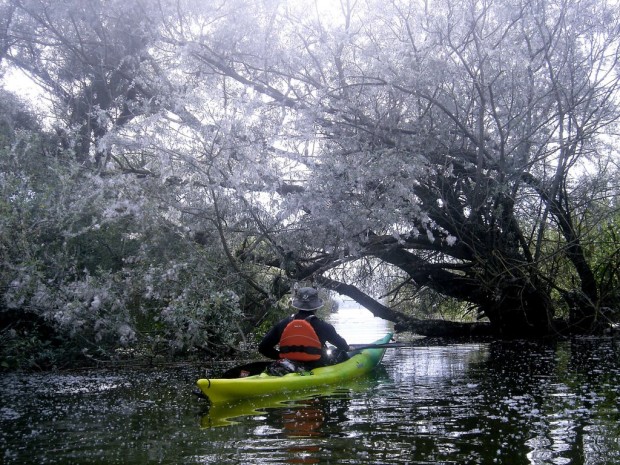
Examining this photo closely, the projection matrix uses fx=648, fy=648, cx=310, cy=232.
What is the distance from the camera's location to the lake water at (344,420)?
4.62 metres

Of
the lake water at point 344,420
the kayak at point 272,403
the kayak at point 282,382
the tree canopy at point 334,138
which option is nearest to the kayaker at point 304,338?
the kayak at point 282,382

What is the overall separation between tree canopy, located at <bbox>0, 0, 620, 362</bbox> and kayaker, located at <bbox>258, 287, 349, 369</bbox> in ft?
6.04

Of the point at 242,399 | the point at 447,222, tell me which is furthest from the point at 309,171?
the point at 242,399

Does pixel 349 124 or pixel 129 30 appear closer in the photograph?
pixel 349 124

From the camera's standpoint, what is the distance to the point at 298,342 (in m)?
A: 8.48

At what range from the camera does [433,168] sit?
11.3 metres

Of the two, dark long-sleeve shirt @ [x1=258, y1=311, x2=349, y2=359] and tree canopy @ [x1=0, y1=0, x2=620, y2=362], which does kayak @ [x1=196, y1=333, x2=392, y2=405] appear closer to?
dark long-sleeve shirt @ [x1=258, y1=311, x2=349, y2=359]

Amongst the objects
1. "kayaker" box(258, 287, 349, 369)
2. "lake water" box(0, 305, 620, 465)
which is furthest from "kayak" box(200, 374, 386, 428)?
"kayaker" box(258, 287, 349, 369)

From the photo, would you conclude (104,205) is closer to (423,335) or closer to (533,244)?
(533,244)

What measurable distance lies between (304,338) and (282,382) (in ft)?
2.96

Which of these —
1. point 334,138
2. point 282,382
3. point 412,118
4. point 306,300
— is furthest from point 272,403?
point 412,118

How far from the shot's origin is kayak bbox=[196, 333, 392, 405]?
702cm

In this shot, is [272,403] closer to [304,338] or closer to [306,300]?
[304,338]

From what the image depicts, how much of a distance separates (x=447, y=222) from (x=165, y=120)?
18.0 ft
